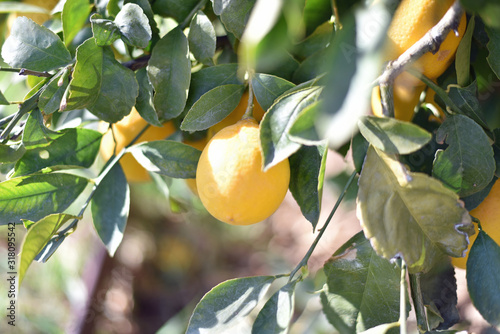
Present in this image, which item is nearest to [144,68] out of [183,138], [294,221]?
[183,138]

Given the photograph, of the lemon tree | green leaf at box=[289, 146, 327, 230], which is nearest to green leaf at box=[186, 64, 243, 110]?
the lemon tree

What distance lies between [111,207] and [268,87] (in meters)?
0.24

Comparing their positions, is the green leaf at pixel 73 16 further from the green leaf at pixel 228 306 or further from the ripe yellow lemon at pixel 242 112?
the green leaf at pixel 228 306

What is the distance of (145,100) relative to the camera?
1.64ft

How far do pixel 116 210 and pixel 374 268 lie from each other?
0.96 feet

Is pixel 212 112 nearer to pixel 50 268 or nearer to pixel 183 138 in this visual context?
pixel 183 138

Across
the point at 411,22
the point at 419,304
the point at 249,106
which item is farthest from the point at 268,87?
the point at 419,304

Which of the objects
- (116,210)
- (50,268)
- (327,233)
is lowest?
(50,268)

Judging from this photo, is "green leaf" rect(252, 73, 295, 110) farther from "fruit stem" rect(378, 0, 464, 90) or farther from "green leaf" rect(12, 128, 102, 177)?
"green leaf" rect(12, 128, 102, 177)

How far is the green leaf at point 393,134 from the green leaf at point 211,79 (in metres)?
0.17

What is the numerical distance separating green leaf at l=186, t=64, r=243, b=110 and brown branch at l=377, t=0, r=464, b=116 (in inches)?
6.7

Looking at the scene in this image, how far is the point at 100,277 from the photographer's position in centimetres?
134

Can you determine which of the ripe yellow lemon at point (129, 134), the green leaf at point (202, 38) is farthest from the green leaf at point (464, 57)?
the ripe yellow lemon at point (129, 134)

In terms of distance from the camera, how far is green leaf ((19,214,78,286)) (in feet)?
1.26
